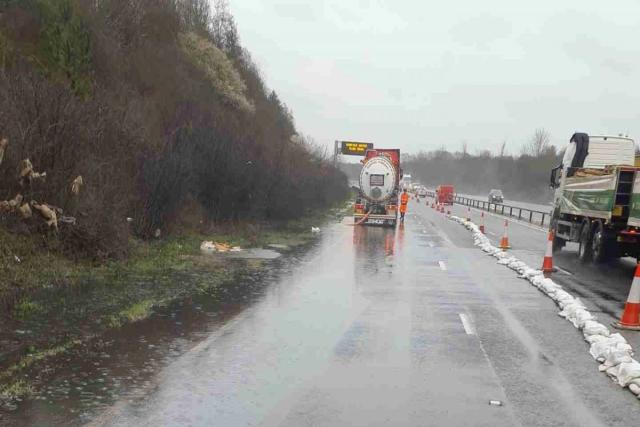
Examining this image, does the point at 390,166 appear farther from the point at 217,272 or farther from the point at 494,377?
the point at 494,377

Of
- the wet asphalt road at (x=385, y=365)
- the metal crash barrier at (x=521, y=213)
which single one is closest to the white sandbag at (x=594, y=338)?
the wet asphalt road at (x=385, y=365)

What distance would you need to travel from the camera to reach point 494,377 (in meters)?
7.32

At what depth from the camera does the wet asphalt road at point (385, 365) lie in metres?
6.01

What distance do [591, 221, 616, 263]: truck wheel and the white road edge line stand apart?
381 inches

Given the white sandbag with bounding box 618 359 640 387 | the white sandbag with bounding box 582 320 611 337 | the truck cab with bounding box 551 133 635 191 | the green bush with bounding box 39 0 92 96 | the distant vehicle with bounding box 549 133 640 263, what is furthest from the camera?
the truck cab with bounding box 551 133 635 191

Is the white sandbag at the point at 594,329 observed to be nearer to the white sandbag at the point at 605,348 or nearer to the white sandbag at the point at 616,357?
the white sandbag at the point at 605,348

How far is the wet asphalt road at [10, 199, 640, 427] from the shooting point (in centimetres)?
601

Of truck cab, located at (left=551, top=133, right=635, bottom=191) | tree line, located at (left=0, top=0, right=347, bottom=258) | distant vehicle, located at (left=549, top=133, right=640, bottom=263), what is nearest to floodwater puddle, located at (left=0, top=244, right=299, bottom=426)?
tree line, located at (left=0, top=0, right=347, bottom=258)

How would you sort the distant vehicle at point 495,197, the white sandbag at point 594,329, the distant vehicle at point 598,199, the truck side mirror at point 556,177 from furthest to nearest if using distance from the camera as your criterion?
the distant vehicle at point 495,197 < the truck side mirror at point 556,177 < the distant vehicle at point 598,199 < the white sandbag at point 594,329

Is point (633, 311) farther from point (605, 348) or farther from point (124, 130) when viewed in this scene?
point (124, 130)

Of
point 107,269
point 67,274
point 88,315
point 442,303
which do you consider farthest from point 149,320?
point 442,303

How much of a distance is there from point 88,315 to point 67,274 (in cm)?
289

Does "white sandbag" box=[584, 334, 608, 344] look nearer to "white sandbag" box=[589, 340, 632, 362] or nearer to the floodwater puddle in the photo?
"white sandbag" box=[589, 340, 632, 362]

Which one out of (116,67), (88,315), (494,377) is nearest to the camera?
(494,377)
